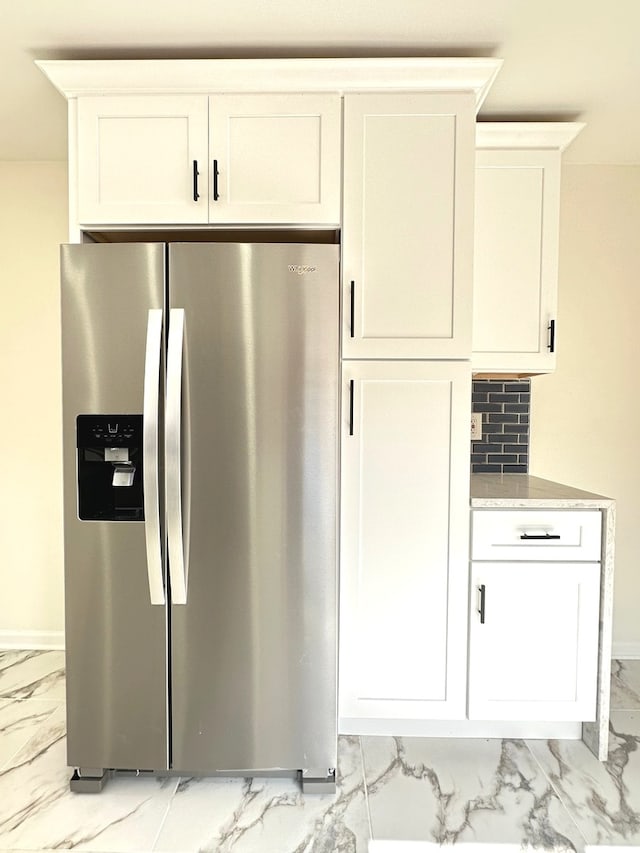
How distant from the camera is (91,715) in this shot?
67.2 inches

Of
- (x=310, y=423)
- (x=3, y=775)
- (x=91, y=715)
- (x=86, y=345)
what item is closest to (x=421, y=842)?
(x=91, y=715)

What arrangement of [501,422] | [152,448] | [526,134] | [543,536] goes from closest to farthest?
[152,448]
[543,536]
[526,134]
[501,422]

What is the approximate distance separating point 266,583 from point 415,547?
0.56 metres

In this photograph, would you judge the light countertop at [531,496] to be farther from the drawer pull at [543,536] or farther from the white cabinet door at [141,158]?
the white cabinet door at [141,158]

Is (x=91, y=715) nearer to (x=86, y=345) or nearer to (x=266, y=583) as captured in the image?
(x=266, y=583)

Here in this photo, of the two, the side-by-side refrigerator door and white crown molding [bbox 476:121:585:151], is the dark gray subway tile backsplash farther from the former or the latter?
the side-by-side refrigerator door

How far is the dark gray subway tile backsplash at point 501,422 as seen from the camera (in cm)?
265

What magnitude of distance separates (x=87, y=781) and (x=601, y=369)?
2826 mm

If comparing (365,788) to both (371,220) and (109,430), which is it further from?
(371,220)

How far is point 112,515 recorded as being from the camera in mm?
1678

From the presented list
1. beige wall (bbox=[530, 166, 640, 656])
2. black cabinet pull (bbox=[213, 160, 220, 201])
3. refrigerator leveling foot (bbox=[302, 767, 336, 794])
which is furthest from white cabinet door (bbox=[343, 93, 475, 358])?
refrigerator leveling foot (bbox=[302, 767, 336, 794])

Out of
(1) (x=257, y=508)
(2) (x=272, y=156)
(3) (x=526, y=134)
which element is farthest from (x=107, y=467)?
(3) (x=526, y=134)

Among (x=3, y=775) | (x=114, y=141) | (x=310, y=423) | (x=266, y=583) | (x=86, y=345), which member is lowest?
(x=3, y=775)

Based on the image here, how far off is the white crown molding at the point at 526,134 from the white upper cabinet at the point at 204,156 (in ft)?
2.27
